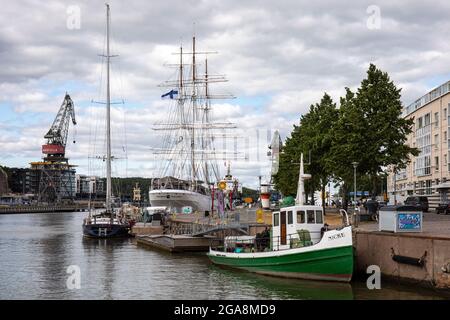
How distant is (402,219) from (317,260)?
5536 mm

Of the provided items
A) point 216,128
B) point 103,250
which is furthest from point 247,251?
point 216,128

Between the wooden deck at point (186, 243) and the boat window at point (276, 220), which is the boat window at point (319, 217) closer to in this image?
the boat window at point (276, 220)

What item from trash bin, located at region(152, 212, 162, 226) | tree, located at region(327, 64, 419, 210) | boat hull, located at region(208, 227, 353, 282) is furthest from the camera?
trash bin, located at region(152, 212, 162, 226)

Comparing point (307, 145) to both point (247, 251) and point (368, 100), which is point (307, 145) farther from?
point (247, 251)

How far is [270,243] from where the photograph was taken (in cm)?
3956

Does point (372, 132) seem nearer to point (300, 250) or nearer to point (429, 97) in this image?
point (300, 250)

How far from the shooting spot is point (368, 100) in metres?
57.3

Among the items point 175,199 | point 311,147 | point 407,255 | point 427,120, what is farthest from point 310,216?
point 175,199

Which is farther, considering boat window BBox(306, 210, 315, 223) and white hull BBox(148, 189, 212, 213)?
white hull BBox(148, 189, 212, 213)

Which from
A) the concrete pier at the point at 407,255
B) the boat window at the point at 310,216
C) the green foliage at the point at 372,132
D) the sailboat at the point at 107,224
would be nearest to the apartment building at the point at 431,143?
Result: the green foliage at the point at 372,132

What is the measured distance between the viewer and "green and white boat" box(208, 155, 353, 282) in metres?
33.2

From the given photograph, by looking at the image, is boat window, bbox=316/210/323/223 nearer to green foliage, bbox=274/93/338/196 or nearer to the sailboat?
green foliage, bbox=274/93/338/196

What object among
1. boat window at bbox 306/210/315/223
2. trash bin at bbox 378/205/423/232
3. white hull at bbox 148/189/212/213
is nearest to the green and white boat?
boat window at bbox 306/210/315/223

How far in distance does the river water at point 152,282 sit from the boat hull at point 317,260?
60cm
